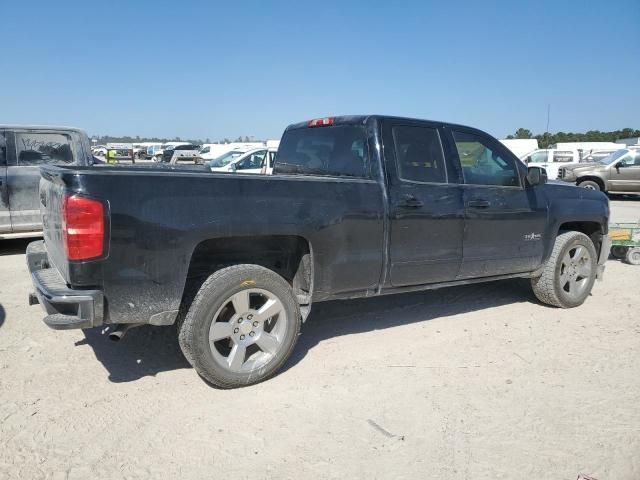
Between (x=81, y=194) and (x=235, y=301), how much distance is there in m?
1.12

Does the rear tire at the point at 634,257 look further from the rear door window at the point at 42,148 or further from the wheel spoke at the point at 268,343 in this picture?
the rear door window at the point at 42,148

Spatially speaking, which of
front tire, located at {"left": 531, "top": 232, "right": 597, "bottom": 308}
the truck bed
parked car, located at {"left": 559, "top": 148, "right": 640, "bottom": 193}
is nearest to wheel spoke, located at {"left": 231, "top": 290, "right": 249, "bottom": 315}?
the truck bed

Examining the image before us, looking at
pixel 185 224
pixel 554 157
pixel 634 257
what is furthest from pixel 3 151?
pixel 554 157

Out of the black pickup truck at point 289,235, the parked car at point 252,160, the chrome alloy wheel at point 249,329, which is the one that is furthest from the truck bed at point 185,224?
the parked car at point 252,160

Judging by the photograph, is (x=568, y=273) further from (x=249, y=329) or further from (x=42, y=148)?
(x=42, y=148)

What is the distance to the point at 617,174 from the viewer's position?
58.9 feet

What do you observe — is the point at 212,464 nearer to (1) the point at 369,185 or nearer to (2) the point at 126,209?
(2) the point at 126,209

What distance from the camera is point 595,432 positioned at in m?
3.01

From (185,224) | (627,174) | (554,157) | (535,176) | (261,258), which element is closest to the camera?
(185,224)

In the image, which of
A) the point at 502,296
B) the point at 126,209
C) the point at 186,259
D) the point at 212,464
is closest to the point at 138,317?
the point at 186,259

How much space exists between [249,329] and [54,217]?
139cm

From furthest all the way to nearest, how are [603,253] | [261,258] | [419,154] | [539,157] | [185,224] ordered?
1. [539,157]
2. [603,253]
3. [419,154]
4. [261,258]
5. [185,224]

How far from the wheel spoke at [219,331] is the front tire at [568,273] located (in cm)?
335

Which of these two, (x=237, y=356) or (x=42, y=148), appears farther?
(x=42, y=148)
